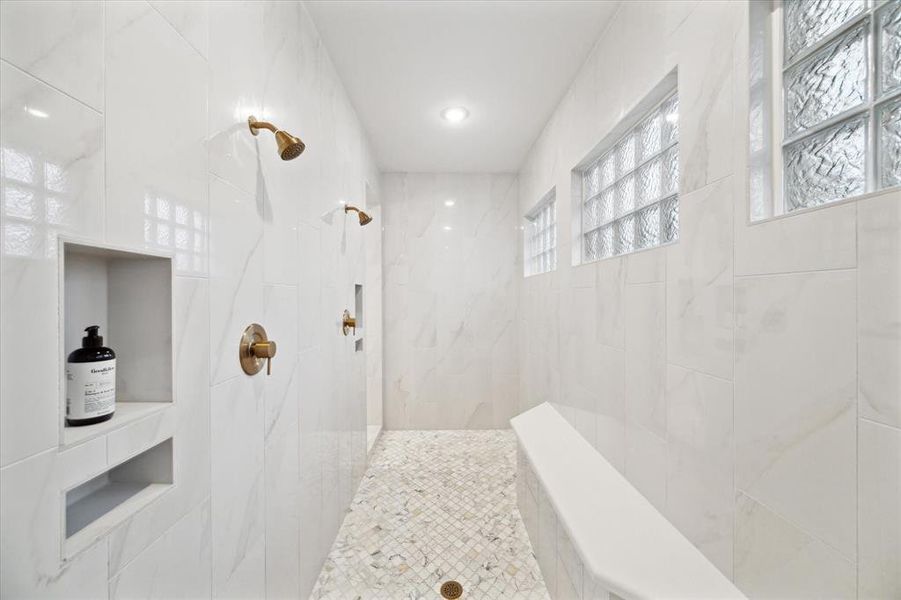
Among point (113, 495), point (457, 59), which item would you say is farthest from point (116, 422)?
point (457, 59)

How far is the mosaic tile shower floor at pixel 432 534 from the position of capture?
1609 millimetres

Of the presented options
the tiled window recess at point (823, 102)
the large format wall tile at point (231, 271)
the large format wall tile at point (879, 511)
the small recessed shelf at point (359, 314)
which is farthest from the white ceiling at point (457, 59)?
the large format wall tile at point (879, 511)

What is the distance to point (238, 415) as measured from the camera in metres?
1.02

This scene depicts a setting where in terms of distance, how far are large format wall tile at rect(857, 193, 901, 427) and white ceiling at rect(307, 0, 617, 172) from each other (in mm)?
1349

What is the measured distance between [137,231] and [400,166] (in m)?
2.83

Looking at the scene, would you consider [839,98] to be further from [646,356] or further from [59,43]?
[59,43]

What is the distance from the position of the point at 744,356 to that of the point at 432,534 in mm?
1755

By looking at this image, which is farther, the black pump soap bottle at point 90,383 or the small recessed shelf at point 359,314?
the small recessed shelf at point 359,314

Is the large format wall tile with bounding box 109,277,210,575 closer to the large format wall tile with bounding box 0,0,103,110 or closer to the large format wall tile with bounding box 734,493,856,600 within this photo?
the large format wall tile with bounding box 0,0,103,110

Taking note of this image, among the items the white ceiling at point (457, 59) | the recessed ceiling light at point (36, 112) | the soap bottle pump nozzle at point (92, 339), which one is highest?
the white ceiling at point (457, 59)

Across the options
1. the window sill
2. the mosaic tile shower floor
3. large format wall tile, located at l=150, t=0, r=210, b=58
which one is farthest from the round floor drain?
large format wall tile, located at l=150, t=0, r=210, b=58

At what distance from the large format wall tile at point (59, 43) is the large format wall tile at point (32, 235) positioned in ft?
0.08

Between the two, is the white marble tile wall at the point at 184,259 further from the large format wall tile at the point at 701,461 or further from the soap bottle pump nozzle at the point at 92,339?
the large format wall tile at the point at 701,461

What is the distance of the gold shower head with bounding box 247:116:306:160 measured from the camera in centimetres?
105
